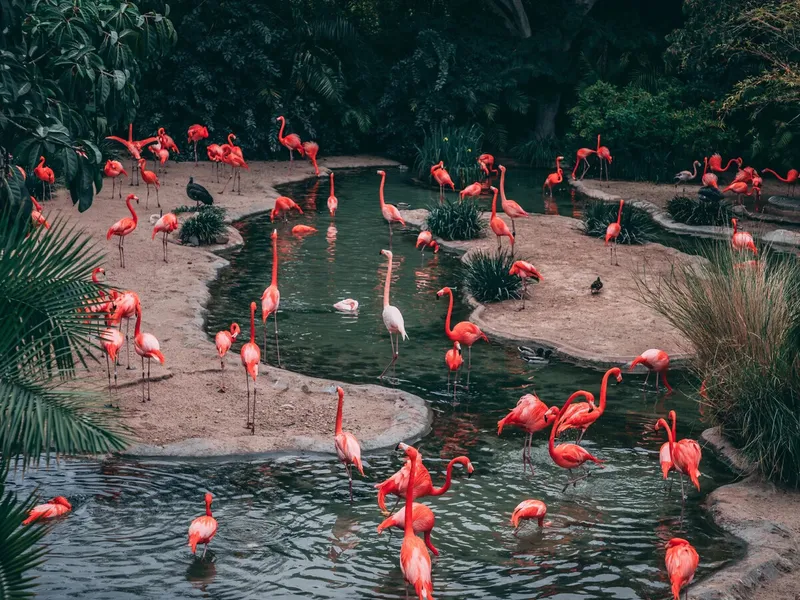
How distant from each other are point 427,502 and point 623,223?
845 centimetres

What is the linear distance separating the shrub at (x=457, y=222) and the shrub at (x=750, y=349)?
6392 mm

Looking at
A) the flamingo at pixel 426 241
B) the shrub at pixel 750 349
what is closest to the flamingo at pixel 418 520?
the shrub at pixel 750 349

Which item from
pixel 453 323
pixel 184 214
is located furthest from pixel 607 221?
pixel 184 214

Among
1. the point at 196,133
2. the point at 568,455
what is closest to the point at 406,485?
the point at 568,455

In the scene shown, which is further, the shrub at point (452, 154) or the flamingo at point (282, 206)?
the shrub at point (452, 154)

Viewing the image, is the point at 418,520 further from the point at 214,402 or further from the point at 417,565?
the point at 214,402

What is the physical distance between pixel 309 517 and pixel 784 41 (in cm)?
1291

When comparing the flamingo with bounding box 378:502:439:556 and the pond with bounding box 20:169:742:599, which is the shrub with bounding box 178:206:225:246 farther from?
the flamingo with bounding box 378:502:439:556

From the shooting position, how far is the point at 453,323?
37.9 ft

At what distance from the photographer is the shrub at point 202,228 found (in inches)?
566

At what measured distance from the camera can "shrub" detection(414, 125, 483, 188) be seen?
66.0 feet

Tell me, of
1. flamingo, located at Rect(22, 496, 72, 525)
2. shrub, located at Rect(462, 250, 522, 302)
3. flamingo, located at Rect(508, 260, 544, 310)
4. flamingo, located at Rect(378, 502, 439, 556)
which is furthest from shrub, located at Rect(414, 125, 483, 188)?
flamingo, located at Rect(22, 496, 72, 525)

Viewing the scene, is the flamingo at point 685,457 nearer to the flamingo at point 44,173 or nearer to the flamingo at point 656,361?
the flamingo at point 656,361

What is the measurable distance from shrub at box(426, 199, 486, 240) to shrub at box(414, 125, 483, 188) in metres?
4.34
